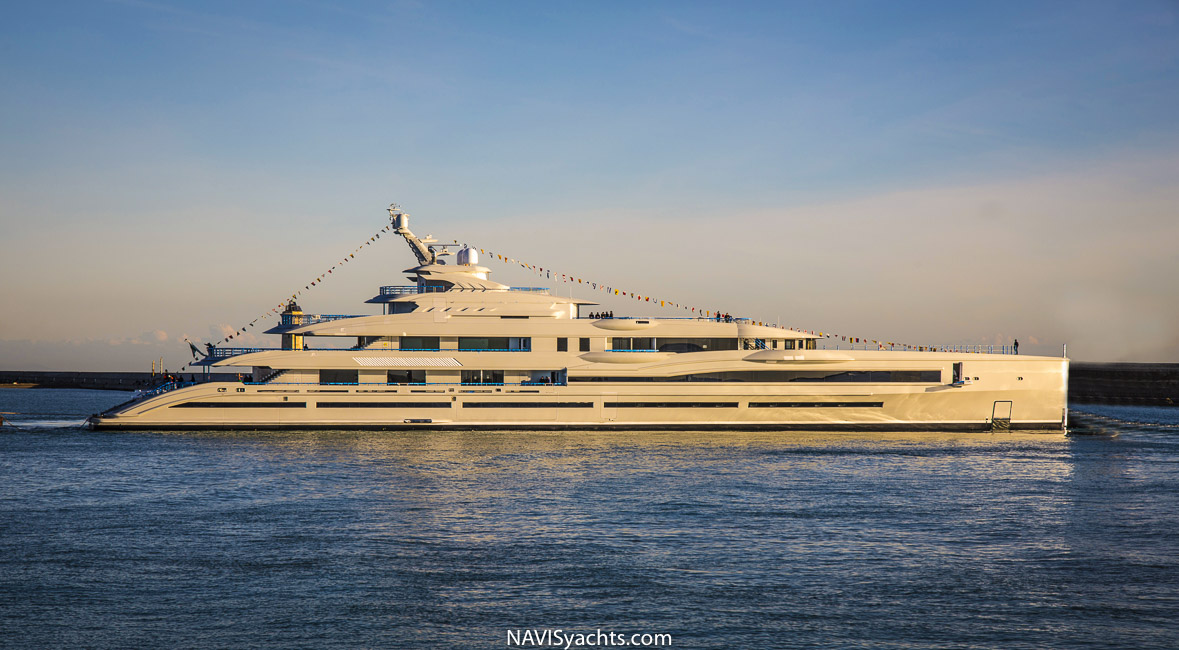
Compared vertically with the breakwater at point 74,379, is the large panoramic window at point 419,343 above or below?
above

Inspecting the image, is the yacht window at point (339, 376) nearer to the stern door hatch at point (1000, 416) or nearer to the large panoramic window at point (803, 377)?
the large panoramic window at point (803, 377)

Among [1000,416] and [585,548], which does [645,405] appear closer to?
[1000,416]

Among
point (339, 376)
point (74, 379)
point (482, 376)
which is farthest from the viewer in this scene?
point (74, 379)

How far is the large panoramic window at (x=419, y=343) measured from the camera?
44500mm

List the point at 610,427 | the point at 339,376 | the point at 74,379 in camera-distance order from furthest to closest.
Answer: the point at 74,379 → the point at 339,376 → the point at 610,427

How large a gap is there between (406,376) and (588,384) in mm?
9465

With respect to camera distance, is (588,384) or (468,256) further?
(468,256)

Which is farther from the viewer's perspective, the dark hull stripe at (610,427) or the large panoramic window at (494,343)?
the large panoramic window at (494,343)

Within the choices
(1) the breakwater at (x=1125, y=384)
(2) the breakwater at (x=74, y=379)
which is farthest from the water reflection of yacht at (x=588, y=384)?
(2) the breakwater at (x=74, y=379)

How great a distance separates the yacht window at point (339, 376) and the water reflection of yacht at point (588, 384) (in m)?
0.06

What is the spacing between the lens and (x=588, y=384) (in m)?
43.8

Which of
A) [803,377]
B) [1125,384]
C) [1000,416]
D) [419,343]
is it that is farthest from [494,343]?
[1125,384]

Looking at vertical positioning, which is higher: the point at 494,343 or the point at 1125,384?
the point at 494,343

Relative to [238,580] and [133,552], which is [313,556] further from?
[133,552]
